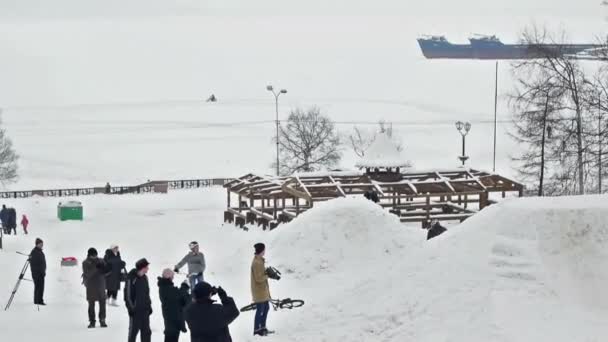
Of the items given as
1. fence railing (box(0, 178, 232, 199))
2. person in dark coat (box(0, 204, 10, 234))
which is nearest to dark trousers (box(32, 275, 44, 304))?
person in dark coat (box(0, 204, 10, 234))

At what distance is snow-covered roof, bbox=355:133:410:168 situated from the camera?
115 ft

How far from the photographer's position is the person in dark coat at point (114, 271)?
52.7ft

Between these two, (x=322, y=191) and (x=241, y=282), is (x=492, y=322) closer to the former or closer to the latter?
(x=241, y=282)

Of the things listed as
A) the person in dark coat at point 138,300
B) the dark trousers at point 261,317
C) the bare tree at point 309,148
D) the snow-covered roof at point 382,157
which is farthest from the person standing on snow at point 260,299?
the bare tree at point 309,148

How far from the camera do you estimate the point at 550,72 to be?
34.3 meters

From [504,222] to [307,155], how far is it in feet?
162

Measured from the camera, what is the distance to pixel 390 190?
35.6 m

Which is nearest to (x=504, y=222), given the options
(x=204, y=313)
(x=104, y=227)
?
(x=204, y=313)

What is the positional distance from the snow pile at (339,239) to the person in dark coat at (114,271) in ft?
15.5

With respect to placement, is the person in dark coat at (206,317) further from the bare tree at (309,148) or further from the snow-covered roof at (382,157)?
the bare tree at (309,148)

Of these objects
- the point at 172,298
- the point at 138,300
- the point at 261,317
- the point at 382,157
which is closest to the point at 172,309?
the point at 172,298

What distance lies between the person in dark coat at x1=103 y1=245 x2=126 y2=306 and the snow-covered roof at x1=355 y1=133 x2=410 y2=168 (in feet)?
64.4

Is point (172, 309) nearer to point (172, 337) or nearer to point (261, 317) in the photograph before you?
point (172, 337)

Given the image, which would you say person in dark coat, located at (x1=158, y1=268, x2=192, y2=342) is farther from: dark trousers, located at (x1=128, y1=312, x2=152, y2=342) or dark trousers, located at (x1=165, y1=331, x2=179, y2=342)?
dark trousers, located at (x1=128, y1=312, x2=152, y2=342)
